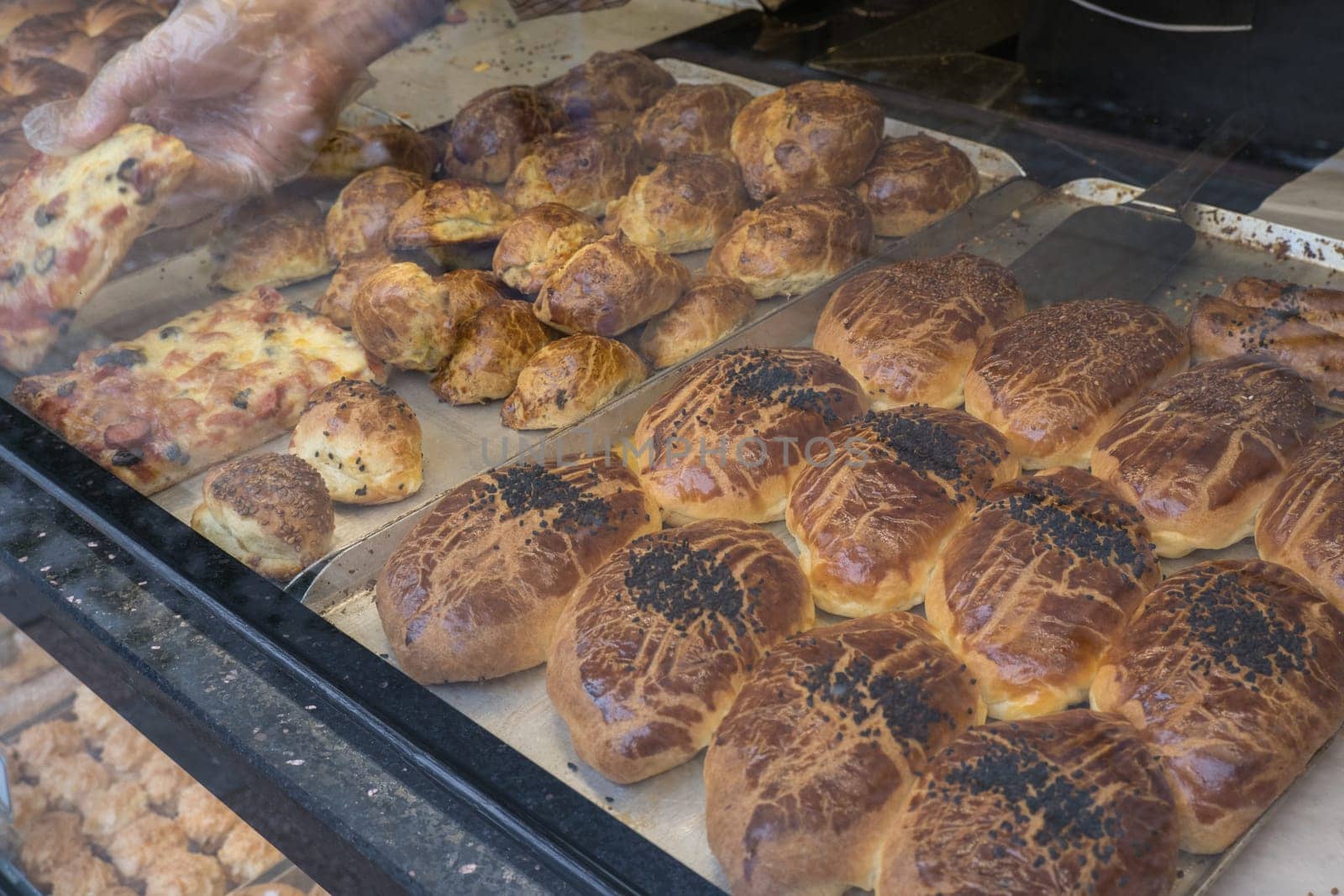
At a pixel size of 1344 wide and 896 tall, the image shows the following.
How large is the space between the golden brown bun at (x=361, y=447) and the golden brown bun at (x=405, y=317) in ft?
0.94

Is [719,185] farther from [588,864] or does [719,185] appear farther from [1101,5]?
[588,864]

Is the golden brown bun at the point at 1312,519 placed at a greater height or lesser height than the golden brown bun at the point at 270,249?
greater

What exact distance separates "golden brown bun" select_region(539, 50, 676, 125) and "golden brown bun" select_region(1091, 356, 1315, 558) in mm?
2284

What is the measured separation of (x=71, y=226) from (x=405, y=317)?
897mm

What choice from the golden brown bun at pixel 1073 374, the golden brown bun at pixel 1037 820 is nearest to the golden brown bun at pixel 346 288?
the golden brown bun at pixel 1073 374

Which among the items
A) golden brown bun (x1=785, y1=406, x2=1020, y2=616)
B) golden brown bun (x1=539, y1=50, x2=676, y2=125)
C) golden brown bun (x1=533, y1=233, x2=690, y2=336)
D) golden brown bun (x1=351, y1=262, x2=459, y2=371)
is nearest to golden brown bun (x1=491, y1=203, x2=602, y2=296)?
golden brown bun (x1=533, y1=233, x2=690, y2=336)

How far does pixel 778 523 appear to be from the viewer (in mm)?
2637

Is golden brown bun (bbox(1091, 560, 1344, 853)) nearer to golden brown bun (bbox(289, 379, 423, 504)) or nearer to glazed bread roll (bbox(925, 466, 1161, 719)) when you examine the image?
glazed bread roll (bbox(925, 466, 1161, 719))

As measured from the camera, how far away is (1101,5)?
2980mm

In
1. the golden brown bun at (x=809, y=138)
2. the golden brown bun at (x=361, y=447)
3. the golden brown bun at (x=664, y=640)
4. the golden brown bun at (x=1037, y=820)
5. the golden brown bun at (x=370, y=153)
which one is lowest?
the golden brown bun at (x=361, y=447)

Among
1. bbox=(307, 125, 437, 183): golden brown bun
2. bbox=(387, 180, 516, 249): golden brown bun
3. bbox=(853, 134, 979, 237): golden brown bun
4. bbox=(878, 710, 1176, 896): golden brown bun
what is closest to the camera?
bbox=(878, 710, 1176, 896): golden brown bun

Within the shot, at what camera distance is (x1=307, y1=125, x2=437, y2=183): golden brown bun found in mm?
3816

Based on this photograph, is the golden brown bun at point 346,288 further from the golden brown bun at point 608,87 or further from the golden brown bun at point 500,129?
the golden brown bun at point 608,87

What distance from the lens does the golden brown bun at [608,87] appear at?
396 cm
